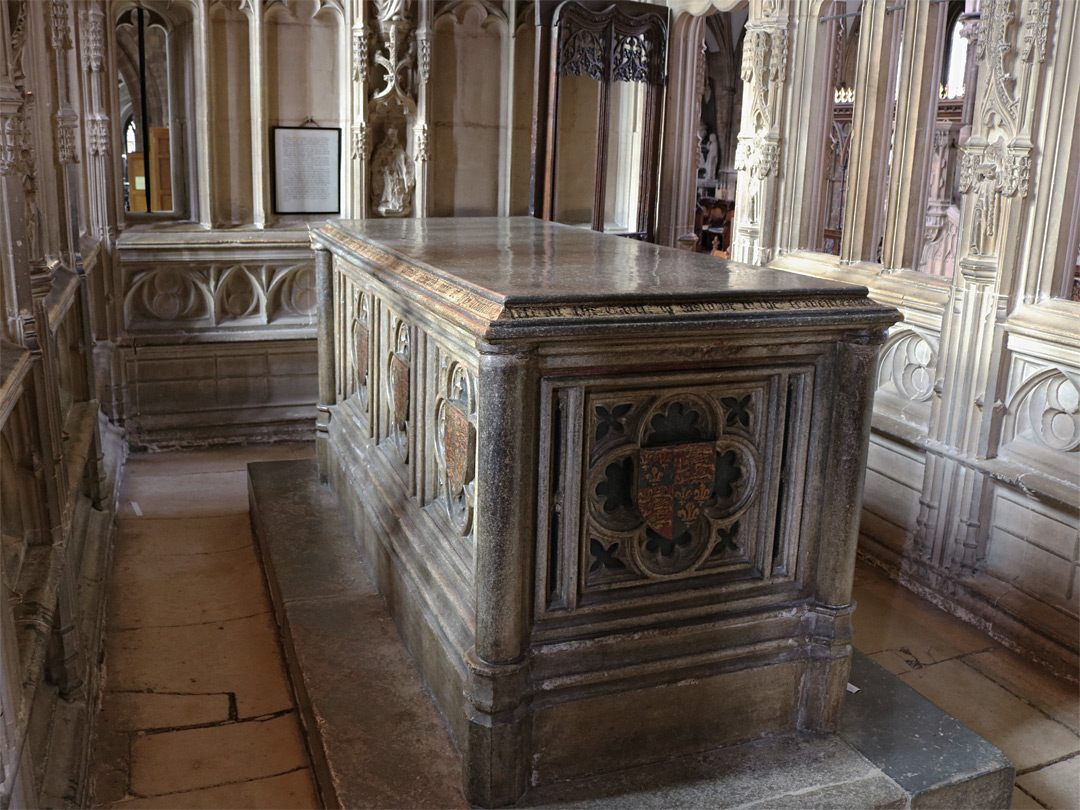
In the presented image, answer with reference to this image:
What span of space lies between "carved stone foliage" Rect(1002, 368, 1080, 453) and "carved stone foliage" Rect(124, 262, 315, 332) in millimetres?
4261

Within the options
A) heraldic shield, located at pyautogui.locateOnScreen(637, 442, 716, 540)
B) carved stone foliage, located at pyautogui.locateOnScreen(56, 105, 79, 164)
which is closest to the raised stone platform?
heraldic shield, located at pyautogui.locateOnScreen(637, 442, 716, 540)

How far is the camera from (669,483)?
98.4 inches

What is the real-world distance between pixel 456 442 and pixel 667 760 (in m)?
0.99

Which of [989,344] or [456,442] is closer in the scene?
[456,442]

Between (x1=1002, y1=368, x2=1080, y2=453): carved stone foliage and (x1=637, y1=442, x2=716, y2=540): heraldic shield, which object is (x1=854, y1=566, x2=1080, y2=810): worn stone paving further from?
(x1=637, y1=442, x2=716, y2=540): heraldic shield

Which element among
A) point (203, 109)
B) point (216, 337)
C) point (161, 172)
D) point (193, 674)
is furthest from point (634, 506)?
point (161, 172)

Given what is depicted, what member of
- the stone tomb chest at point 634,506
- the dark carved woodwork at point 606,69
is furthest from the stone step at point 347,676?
the dark carved woodwork at point 606,69

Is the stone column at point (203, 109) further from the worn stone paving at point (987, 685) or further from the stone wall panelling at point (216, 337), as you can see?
the worn stone paving at point (987, 685)

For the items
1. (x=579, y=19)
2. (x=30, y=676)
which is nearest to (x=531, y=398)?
(x=30, y=676)

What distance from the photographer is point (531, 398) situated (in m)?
2.26

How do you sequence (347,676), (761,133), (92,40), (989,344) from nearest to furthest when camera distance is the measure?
1. (347,676)
2. (989,344)
3. (761,133)
4. (92,40)

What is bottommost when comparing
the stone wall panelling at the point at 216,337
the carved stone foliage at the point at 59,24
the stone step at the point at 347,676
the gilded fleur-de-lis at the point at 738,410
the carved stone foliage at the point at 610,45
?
the stone step at the point at 347,676

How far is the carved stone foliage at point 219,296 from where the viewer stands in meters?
6.24

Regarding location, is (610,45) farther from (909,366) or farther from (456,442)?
(456,442)
